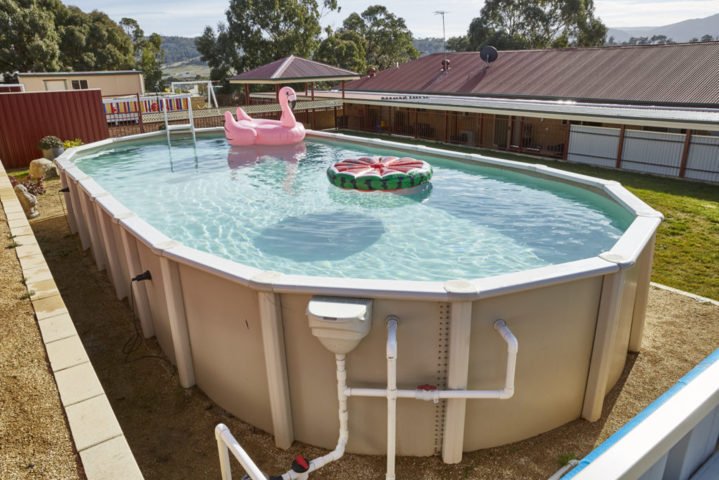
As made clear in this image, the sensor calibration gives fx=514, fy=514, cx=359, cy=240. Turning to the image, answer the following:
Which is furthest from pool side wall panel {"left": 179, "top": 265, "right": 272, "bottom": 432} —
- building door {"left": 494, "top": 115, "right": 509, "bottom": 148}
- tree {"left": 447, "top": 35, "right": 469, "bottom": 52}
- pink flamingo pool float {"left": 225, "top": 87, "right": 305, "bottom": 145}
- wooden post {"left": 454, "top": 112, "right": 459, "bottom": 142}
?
tree {"left": 447, "top": 35, "right": 469, "bottom": 52}

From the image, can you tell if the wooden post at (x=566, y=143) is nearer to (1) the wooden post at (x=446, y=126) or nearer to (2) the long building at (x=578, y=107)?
(2) the long building at (x=578, y=107)

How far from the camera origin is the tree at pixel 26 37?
37.7m

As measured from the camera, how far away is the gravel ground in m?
3.41

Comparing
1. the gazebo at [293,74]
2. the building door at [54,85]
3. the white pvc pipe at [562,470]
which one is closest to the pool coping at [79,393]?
the white pvc pipe at [562,470]

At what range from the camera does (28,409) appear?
398cm

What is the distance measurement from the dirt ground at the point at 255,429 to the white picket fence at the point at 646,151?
1048 centimetres

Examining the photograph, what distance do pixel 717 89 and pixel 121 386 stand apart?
881 inches

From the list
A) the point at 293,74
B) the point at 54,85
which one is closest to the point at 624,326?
the point at 293,74

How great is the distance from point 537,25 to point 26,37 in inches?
2010

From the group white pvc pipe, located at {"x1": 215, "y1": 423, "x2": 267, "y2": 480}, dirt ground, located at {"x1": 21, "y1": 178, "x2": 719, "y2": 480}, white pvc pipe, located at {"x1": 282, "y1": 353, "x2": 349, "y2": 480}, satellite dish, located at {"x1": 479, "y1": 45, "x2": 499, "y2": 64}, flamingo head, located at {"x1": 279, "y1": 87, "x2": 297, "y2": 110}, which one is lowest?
dirt ground, located at {"x1": 21, "y1": 178, "x2": 719, "y2": 480}

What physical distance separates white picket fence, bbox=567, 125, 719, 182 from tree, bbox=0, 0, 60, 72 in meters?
39.3

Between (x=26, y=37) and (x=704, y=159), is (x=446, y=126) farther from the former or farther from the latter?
(x=26, y=37)

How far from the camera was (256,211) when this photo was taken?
961cm

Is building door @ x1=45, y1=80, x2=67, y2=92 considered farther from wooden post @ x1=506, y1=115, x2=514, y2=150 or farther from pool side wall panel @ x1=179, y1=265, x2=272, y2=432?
pool side wall panel @ x1=179, y1=265, x2=272, y2=432
